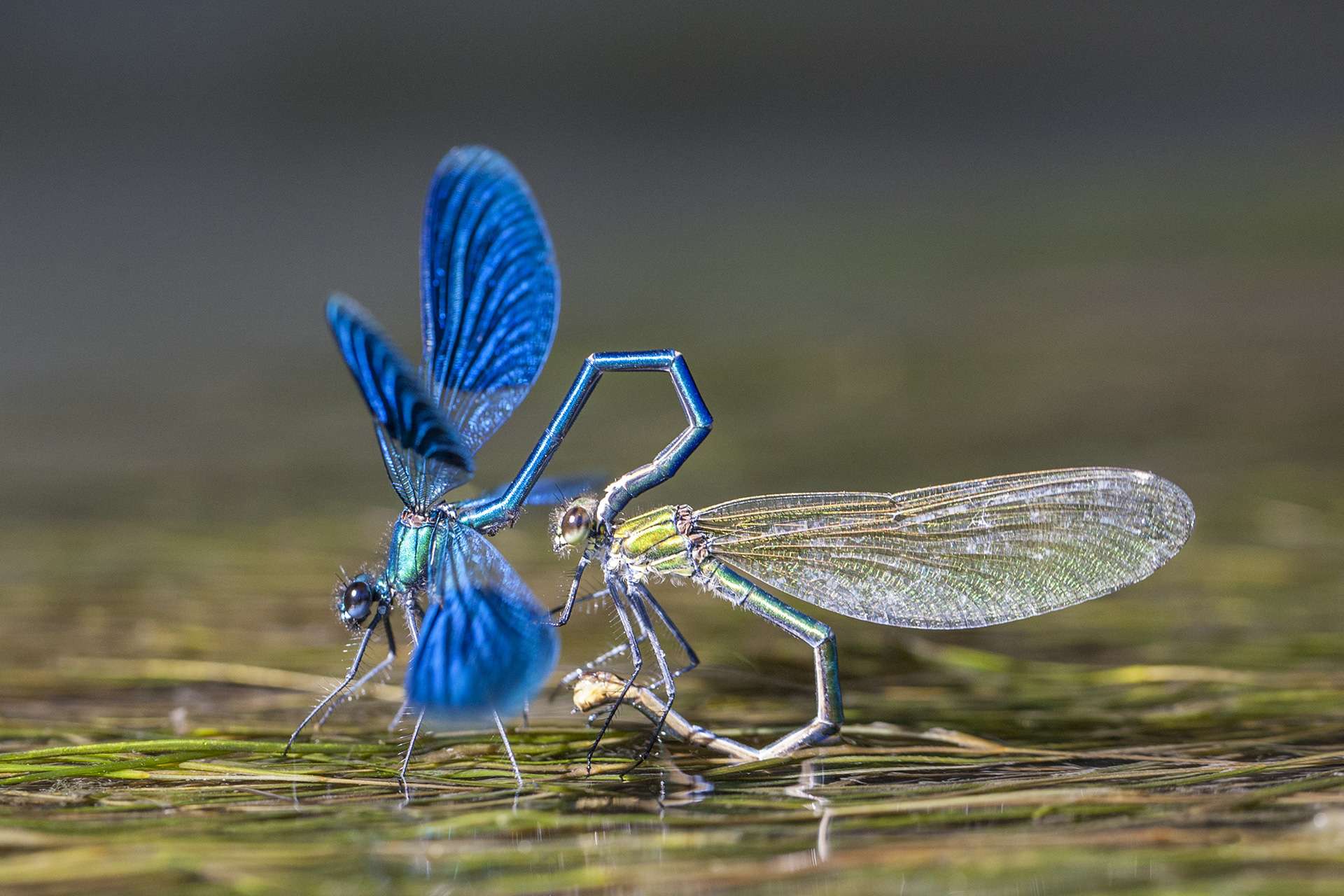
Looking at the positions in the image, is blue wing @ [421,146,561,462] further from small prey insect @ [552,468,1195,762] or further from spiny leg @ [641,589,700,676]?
spiny leg @ [641,589,700,676]

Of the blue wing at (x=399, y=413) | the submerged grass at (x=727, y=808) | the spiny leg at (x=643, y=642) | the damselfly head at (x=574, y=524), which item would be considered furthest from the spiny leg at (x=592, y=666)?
the blue wing at (x=399, y=413)

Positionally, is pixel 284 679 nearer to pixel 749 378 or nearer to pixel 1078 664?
pixel 1078 664

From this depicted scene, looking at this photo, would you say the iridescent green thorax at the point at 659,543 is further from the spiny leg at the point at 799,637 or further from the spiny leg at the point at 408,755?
the spiny leg at the point at 408,755

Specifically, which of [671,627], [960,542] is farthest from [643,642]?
[960,542]

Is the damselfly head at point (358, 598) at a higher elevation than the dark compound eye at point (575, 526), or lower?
lower

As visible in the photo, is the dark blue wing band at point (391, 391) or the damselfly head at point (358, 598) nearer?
the dark blue wing band at point (391, 391)
